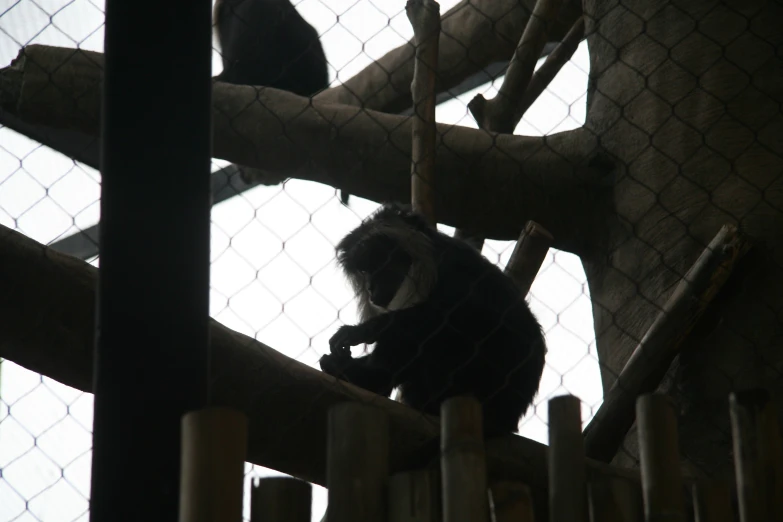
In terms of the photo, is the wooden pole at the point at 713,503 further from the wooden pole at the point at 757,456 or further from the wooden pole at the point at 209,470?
the wooden pole at the point at 209,470

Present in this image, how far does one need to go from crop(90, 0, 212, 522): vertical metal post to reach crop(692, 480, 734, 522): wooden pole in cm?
61

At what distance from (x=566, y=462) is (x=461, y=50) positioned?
267 centimetres

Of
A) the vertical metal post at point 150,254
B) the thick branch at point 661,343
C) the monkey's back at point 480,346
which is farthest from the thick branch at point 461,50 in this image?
the vertical metal post at point 150,254

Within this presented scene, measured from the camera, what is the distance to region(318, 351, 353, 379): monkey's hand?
7.34 ft

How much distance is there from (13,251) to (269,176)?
7.01ft

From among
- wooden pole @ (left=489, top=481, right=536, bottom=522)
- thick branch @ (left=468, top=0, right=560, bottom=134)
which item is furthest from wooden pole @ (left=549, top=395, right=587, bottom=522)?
thick branch @ (left=468, top=0, right=560, bottom=134)

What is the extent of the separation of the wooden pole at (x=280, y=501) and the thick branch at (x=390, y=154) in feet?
5.84

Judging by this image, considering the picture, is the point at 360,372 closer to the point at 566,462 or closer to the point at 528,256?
the point at 528,256

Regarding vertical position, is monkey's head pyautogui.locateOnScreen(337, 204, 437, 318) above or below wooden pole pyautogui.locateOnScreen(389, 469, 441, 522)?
above

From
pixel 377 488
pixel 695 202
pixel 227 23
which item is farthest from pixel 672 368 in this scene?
pixel 227 23

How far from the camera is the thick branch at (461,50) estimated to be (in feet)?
11.8

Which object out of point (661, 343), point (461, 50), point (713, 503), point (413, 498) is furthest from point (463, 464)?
point (461, 50)

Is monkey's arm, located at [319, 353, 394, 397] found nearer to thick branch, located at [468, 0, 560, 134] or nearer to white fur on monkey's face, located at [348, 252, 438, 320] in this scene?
white fur on monkey's face, located at [348, 252, 438, 320]

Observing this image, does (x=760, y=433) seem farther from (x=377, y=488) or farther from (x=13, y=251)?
(x=13, y=251)
